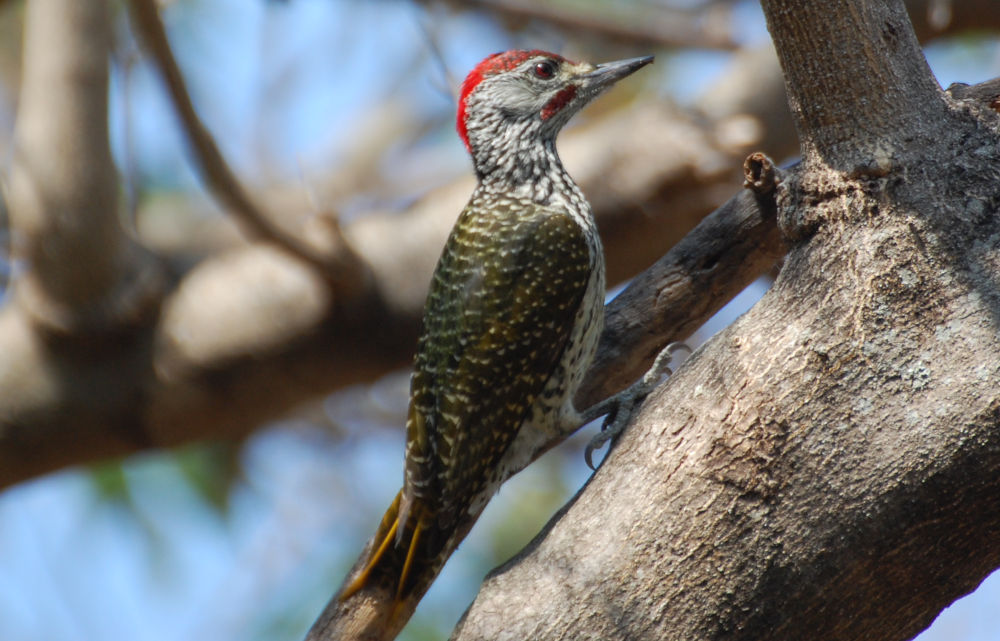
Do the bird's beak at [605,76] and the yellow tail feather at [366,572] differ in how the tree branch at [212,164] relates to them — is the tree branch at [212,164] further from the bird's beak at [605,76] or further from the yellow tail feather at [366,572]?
the yellow tail feather at [366,572]

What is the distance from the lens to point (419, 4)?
6633mm

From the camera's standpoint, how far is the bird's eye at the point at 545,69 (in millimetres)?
4836

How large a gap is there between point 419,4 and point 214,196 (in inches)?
98.4

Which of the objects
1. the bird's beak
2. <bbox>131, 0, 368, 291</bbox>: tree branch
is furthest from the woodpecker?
<bbox>131, 0, 368, 291</bbox>: tree branch

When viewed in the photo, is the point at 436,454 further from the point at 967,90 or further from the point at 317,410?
the point at 317,410

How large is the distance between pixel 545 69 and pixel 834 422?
9.19 ft

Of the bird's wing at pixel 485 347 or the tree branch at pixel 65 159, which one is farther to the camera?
the tree branch at pixel 65 159

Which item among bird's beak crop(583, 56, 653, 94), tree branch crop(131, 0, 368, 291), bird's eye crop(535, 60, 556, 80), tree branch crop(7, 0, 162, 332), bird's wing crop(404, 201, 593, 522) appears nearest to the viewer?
bird's wing crop(404, 201, 593, 522)

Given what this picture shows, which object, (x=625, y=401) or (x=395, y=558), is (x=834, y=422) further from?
(x=395, y=558)

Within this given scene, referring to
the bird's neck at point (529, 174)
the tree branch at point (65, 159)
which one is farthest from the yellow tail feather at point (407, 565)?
the tree branch at point (65, 159)

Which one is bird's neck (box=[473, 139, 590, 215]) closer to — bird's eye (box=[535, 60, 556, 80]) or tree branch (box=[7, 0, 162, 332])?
bird's eye (box=[535, 60, 556, 80])

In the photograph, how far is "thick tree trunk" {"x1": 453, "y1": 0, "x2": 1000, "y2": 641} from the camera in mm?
2416

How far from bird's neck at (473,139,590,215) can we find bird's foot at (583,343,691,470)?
822 millimetres

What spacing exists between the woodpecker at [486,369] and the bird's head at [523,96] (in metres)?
0.40
